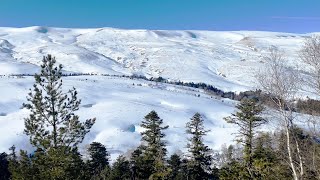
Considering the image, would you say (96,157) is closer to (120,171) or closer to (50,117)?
(120,171)

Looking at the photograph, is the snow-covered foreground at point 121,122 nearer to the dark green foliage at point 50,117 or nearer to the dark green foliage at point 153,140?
the dark green foliage at point 153,140

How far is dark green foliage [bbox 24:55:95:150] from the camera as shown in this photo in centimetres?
2580

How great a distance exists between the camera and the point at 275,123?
2239cm

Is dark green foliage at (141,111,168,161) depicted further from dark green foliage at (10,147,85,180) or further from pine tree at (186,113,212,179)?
dark green foliage at (10,147,85,180)

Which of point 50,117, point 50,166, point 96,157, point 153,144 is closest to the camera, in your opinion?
point 50,166

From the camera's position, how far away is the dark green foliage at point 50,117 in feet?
84.6

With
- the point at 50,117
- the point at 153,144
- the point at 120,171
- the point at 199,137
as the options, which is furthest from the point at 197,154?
the point at 50,117

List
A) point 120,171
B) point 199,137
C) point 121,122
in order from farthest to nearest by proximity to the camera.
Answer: point 121,122, point 120,171, point 199,137

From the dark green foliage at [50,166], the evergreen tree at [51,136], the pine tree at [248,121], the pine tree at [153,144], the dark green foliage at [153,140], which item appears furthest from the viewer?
the dark green foliage at [153,140]

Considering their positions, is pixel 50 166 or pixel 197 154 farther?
pixel 197 154

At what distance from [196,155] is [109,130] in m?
115

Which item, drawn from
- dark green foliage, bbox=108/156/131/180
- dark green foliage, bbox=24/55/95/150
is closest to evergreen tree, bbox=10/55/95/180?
dark green foliage, bbox=24/55/95/150

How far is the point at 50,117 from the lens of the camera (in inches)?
1054

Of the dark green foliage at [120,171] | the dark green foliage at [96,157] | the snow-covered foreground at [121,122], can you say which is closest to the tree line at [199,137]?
the dark green foliage at [120,171]
